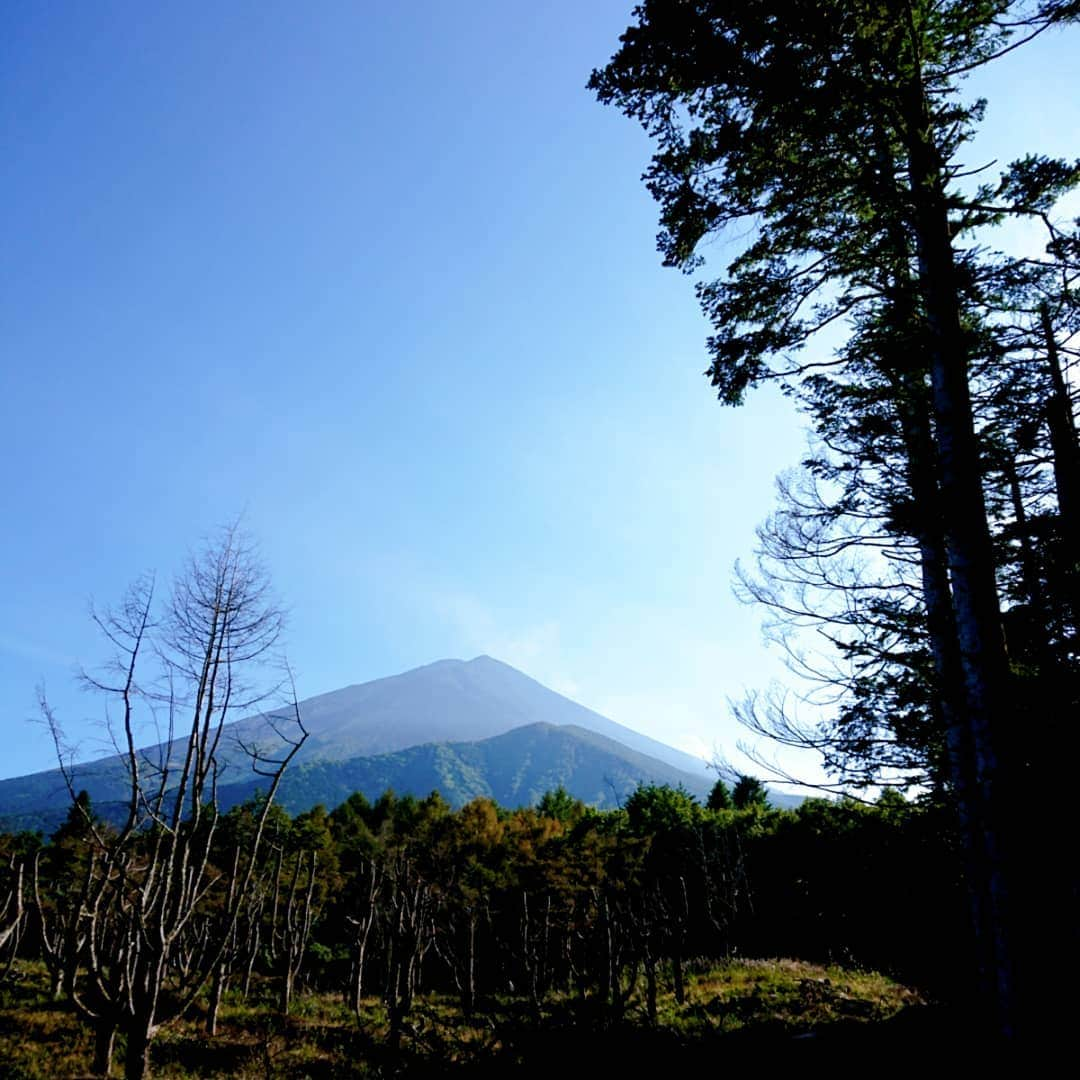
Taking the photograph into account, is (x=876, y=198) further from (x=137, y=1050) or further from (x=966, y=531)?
(x=137, y=1050)

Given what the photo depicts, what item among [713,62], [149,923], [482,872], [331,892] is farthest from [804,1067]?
[331,892]

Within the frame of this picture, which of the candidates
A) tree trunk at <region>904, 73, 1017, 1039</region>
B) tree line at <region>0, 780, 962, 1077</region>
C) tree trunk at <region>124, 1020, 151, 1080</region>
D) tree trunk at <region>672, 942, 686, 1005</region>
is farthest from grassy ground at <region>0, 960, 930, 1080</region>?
tree trunk at <region>124, 1020, 151, 1080</region>

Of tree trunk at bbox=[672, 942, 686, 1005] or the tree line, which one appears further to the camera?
the tree line

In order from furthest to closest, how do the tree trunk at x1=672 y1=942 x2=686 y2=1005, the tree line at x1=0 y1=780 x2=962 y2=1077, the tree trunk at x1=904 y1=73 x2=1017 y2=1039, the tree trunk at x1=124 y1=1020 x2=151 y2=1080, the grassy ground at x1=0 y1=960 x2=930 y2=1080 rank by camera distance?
the tree line at x1=0 y1=780 x2=962 y2=1077 < the tree trunk at x1=672 y1=942 x2=686 y2=1005 < the tree trunk at x1=124 y1=1020 x2=151 y2=1080 < the tree trunk at x1=904 y1=73 x2=1017 y2=1039 < the grassy ground at x1=0 y1=960 x2=930 y2=1080

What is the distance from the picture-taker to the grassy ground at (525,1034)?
201 inches

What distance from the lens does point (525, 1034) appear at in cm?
497

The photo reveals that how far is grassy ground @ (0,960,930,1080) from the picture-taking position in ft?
16.8

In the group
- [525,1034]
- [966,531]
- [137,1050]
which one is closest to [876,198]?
[966,531]

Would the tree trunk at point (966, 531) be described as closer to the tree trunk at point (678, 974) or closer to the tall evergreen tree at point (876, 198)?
the tall evergreen tree at point (876, 198)

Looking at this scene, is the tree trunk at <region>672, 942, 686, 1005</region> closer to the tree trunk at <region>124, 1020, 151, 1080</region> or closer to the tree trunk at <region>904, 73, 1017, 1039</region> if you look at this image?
the tree trunk at <region>904, 73, 1017, 1039</region>

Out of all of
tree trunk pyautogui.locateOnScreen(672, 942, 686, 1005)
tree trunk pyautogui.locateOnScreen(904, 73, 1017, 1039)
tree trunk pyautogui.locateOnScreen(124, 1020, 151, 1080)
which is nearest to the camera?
tree trunk pyautogui.locateOnScreen(904, 73, 1017, 1039)

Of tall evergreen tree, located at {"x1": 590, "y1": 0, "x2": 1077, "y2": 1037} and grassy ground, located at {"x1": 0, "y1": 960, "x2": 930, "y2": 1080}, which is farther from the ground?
tall evergreen tree, located at {"x1": 590, "y1": 0, "x2": 1077, "y2": 1037}

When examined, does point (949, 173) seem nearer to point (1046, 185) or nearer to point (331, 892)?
point (1046, 185)

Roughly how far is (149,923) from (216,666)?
8.61 feet
